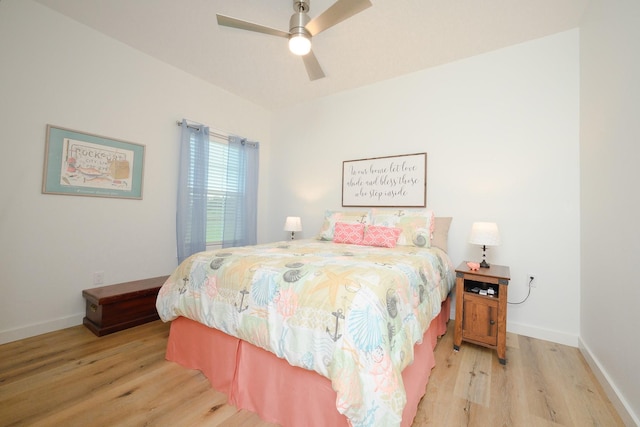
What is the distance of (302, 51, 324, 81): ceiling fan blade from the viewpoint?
2.11 m

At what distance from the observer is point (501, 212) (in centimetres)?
251

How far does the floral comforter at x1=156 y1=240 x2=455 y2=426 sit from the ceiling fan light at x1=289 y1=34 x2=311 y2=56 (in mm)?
1535

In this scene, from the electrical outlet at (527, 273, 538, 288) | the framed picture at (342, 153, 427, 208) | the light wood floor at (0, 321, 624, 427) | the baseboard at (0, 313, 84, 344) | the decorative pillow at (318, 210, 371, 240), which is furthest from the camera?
the framed picture at (342, 153, 427, 208)

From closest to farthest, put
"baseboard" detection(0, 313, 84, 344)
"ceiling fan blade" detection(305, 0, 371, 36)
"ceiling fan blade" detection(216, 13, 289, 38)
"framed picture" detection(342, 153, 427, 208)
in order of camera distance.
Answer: "ceiling fan blade" detection(305, 0, 371, 36) < "ceiling fan blade" detection(216, 13, 289, 38) < "baseboard" detection(0, 313, 84, 344) < "framed picture" detection(342, 153, 427, 208)

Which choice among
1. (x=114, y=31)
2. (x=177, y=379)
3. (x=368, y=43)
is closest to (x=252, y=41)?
(x=368, y=43)

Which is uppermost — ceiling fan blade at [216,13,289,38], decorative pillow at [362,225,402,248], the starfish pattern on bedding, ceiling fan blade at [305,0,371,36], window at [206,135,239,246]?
ceiling fan blade at [305,0,371,36]

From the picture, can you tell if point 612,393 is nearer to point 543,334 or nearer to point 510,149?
point 543,334

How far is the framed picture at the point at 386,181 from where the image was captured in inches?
116

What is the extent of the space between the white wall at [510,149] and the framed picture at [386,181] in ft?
0.34

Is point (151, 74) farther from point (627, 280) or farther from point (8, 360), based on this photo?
point (627, 280)

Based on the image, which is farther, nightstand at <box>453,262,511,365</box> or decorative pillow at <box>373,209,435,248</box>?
decorative pillow at <box>373,209,435,248</box>

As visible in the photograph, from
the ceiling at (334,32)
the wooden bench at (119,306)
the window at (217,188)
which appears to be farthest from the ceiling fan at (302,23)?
the wooden bench at (119,306)

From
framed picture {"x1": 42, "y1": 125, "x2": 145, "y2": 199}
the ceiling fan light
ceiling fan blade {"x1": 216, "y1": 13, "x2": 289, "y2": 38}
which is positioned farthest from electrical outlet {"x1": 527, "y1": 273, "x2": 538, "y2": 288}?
framed picture {"x1": 42, "y1": 125, "x2": 145, "y2": 199}

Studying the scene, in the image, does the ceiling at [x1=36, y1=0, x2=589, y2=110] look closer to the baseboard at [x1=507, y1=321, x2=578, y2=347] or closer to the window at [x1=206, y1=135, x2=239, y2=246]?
the window at [x1=206, y1=135, x2=239, y2=246]
